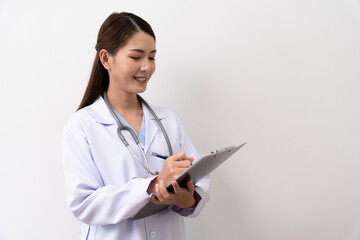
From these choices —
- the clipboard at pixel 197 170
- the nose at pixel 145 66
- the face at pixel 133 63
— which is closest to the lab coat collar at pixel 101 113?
the face at pixel 133 63

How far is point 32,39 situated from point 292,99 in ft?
4.39

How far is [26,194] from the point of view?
73.8 inches

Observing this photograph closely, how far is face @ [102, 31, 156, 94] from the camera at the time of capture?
1.40 m

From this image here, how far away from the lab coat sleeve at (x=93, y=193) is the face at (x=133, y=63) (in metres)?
0.29

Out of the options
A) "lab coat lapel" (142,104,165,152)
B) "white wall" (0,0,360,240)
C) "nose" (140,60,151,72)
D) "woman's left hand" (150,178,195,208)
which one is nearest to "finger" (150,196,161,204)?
"woman's left hand" (150,178,195,208)

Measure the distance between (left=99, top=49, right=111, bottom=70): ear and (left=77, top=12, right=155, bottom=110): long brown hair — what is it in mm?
15

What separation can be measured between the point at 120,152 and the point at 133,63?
342 millimetres

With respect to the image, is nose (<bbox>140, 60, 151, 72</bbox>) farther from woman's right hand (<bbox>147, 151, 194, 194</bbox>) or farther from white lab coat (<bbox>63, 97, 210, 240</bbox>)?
woman's right hand (<bbox>147, 151, 194, 194</bbox>)

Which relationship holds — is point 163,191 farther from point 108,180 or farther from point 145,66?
point 145,66

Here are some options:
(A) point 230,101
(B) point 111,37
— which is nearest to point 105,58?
(B) point 111,37

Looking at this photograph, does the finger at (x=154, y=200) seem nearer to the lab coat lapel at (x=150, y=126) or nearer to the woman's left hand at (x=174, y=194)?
the woman's left hand at (x=174, y=194)

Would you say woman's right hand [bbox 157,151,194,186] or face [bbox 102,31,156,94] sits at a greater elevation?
face [bbox 102,31,156,94]

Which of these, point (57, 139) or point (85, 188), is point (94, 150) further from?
point (57, 139)

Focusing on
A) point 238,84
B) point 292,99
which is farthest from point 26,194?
point 292,99
